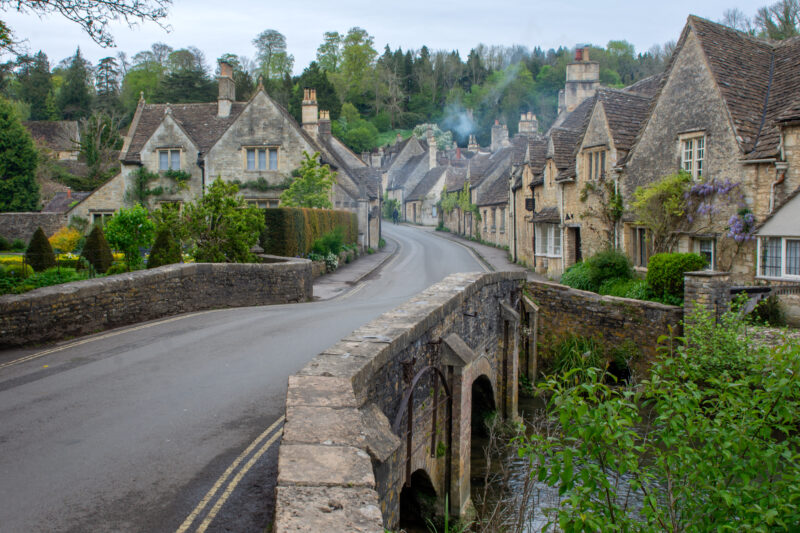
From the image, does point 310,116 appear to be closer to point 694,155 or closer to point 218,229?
point 218,229

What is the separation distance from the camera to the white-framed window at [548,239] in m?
31.4

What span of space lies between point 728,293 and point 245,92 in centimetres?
6775

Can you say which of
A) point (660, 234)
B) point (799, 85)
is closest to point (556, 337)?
point (660, 234)

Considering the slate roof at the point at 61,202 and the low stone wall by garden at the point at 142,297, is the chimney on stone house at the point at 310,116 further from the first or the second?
the low stone wall by garden at the point at 142,297

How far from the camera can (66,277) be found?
15.8m

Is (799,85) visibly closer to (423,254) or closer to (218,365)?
(218,365)

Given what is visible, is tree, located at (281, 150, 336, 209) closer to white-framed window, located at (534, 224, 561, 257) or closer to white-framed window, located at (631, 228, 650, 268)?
white-framed window, located at (534, 224, 561, 257)

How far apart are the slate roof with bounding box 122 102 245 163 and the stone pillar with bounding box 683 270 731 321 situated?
2709cm

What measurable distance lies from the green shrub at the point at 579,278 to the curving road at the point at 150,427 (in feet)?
39.8

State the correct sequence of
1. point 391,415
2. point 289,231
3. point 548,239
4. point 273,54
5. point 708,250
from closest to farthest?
point 391,415, point 708,250, point 289,231, point 548,239, point 273,54

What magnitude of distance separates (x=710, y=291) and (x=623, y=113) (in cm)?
1173

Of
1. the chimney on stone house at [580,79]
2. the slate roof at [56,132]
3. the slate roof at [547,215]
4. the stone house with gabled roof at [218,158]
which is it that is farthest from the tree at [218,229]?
the slate roof at [56,132]

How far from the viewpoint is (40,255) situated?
850 inches

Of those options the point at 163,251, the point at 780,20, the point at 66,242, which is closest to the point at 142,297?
the point at 163,251
